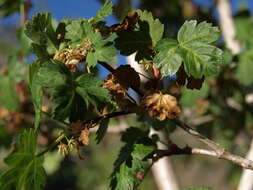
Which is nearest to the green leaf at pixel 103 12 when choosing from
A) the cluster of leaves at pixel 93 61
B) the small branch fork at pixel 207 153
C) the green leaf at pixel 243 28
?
the cluster of leaves at pixel 93 61

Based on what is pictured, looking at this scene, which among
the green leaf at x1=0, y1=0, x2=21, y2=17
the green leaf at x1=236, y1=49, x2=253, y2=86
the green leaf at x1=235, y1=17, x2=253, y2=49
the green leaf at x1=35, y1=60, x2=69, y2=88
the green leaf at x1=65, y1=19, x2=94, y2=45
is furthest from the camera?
the green leaf at x1=235, y1=17, x2=253, y2=49

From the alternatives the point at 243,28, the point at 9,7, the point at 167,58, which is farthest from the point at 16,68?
the point at 243,28

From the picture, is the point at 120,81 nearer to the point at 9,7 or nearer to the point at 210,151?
the point at 210,151

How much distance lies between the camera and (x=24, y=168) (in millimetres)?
917

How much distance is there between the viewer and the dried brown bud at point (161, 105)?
0.89 meters

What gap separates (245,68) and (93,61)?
111cm

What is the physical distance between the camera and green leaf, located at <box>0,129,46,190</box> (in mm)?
900

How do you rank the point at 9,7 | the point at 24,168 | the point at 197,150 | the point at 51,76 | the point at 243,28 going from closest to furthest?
the point at 51,76, the point at 24,168, the point at 197,150, the point at 9,7, the point at 243,28

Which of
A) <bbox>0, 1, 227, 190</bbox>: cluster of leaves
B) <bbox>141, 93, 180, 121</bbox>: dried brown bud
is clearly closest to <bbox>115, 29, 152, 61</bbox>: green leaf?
<bbox>0, 1, 227, 190</bbox>: cluster of leaves

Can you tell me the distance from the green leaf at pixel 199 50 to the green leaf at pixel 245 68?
971 millimetres

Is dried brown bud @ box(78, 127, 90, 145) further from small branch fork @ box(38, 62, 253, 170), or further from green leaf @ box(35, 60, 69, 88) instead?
green leaf @ box(35, 60, 69, 88)

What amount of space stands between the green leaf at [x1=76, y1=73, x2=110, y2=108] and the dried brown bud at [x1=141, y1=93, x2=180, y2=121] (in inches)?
3.2

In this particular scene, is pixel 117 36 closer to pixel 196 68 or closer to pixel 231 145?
pixel 196 68

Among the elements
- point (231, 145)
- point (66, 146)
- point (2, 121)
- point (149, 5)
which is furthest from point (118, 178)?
point (149, 5)
